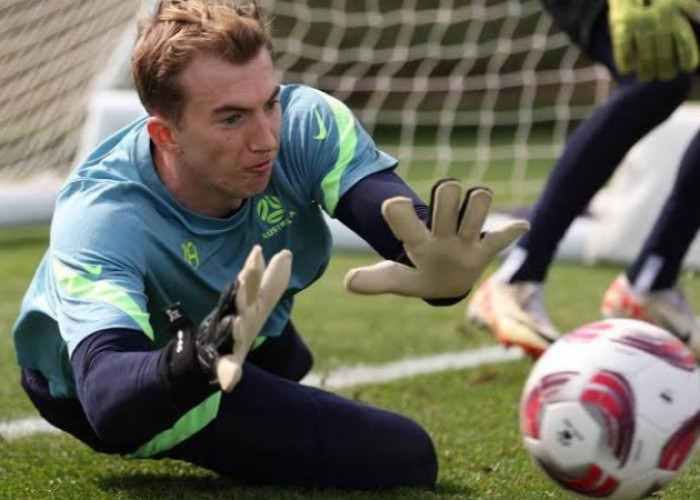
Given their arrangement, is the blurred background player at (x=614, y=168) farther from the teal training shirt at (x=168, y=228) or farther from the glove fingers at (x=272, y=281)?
the glove fingers at (x=272, y=281)

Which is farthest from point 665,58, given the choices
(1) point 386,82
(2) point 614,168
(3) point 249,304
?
(1) point 386,82

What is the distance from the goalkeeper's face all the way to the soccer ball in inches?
27.3

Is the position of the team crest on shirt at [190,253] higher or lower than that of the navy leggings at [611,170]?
higher

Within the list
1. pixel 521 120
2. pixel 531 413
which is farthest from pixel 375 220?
pixel 521 120

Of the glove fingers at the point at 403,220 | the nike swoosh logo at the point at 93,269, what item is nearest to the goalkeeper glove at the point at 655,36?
the glove fingers at the point at 403,220

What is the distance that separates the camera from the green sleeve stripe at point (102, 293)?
9.18 feet

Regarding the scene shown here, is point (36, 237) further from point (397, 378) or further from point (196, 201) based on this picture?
point (196, 201)

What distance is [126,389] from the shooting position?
2658mm

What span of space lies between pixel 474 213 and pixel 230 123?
0.53 metres

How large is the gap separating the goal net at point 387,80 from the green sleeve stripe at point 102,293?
13.1 feet

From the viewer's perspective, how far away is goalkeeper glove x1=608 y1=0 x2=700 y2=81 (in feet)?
14.2

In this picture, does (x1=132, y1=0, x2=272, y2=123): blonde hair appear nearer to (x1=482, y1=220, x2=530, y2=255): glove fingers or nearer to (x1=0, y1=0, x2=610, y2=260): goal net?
(x1=482, y1=220, x2=530, y2=255): glove fingers

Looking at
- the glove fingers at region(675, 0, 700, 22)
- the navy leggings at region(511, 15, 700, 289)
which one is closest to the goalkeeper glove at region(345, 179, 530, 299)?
the navy leggings at region(511, 15, 700, 289)

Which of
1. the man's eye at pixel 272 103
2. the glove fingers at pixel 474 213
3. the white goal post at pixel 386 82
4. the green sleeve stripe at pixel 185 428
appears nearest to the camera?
the glove fingers at pixel 474 213
